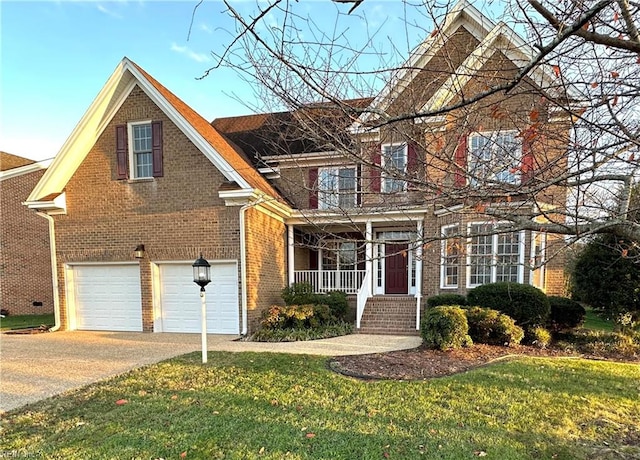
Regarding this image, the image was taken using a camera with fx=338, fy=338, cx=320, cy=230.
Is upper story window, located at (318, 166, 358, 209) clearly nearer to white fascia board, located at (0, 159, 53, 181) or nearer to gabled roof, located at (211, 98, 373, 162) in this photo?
gabled roof, located at (211, 98, 373, 162)

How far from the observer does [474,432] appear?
367 centimetres

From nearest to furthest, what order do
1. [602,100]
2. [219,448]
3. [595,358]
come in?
[602,100]
[219,448]
[595,358]

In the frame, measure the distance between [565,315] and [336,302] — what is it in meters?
6.26

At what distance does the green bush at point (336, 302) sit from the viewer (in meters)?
10.6

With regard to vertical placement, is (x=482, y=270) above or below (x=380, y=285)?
above

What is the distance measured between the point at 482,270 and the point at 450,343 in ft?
13.7

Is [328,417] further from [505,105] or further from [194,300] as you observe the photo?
[194,300]

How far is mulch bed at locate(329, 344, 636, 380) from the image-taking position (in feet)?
19.0

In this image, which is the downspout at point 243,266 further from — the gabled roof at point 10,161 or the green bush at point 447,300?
the gabled roof at point 10,161

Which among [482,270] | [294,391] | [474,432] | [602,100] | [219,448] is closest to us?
[602,100]

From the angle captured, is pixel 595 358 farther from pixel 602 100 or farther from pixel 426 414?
pixel 602 100

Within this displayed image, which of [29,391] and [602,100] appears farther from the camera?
[29,391]

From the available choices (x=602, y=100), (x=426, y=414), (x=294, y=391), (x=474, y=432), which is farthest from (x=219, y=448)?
(x=602, y=100)

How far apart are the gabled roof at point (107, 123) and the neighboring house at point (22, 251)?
664 cm
